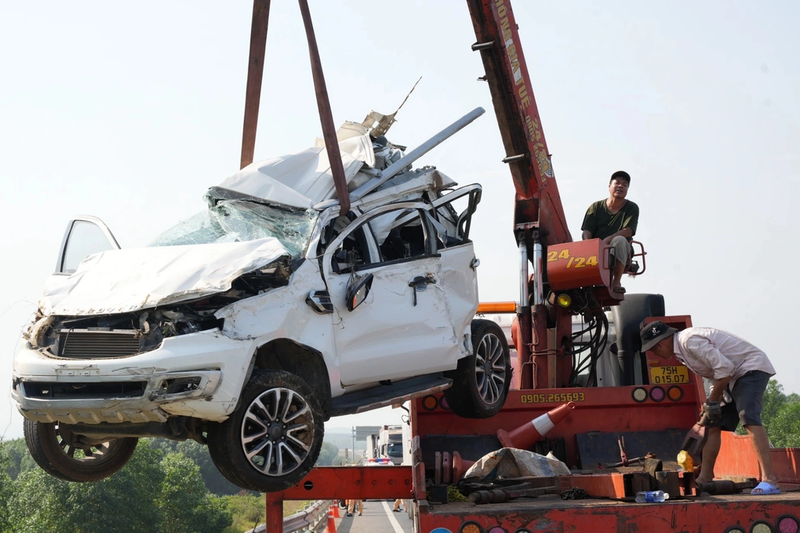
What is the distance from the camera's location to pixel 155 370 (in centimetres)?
498

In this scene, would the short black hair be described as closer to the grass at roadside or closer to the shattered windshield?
the shattered windshield

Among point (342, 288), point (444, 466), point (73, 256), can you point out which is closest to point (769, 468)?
point (444, 466)

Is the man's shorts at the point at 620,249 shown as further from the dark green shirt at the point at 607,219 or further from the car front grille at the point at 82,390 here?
the car front grille at the point at 82,390

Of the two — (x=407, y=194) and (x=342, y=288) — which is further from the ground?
(x=407, y=194)

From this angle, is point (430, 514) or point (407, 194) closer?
point (430, 514)

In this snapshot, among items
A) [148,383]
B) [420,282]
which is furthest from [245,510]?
[148,383]

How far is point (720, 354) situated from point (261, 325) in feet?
10.2

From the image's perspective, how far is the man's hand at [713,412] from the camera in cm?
609

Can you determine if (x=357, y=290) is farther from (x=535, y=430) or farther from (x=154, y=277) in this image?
(x=535, y=430)

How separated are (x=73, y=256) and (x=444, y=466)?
3.12 meters

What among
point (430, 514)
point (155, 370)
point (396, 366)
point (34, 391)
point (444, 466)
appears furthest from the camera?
point (396, 366)

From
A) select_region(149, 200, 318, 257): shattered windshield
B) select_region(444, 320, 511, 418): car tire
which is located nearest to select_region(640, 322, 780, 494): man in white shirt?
select_region(444, 320, 511, 418): car tire

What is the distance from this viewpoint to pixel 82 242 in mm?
6566

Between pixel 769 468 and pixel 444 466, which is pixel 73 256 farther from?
pixel 769 468
